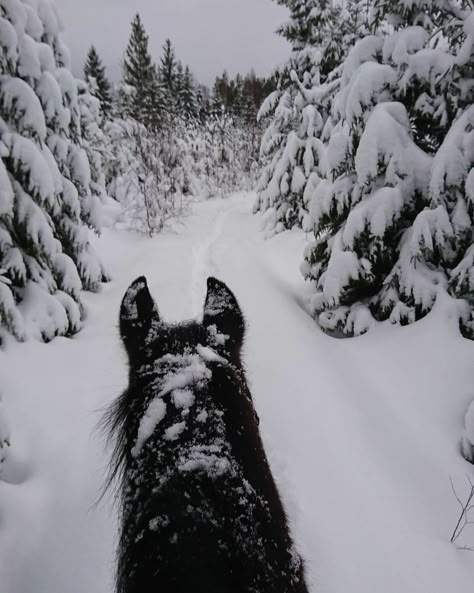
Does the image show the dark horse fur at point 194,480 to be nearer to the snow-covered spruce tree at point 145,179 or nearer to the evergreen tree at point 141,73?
the snow-covered spruce tree at point 145,179

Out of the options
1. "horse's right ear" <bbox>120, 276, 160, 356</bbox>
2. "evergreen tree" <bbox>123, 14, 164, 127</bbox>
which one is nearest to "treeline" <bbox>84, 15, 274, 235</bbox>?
"evergreen tree" <bbox>123, 14, 164, 127</bbox>

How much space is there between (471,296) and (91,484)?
3999 mm

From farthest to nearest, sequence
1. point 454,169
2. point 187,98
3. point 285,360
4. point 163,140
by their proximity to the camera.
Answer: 1. point 187,98
2. point 163,140
3. point 285,360
4. point 454,169

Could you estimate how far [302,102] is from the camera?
1047 centimetres

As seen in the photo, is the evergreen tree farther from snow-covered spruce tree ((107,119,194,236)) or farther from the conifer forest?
the conifer forest

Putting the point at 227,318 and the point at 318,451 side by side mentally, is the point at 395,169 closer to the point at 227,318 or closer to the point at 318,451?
the point at 318,451

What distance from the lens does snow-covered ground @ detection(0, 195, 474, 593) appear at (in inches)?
82.4

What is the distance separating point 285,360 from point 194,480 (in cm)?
352

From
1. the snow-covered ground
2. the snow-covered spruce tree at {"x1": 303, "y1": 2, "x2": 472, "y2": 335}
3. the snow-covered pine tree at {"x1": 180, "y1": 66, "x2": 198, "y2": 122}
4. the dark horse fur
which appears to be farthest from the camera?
the snow-covered pine tree at {"x1": 180, "y1": 66, "x2": 198, "y2": 122}

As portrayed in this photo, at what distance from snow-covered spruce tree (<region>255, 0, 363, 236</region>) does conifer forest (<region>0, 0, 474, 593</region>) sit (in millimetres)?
4459

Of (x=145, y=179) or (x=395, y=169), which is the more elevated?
(x=395, y=169)

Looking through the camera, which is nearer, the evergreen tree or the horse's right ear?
the horse's right ear

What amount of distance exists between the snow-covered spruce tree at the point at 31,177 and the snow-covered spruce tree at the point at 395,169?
152 inches

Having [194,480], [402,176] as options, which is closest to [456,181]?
[402,176]
